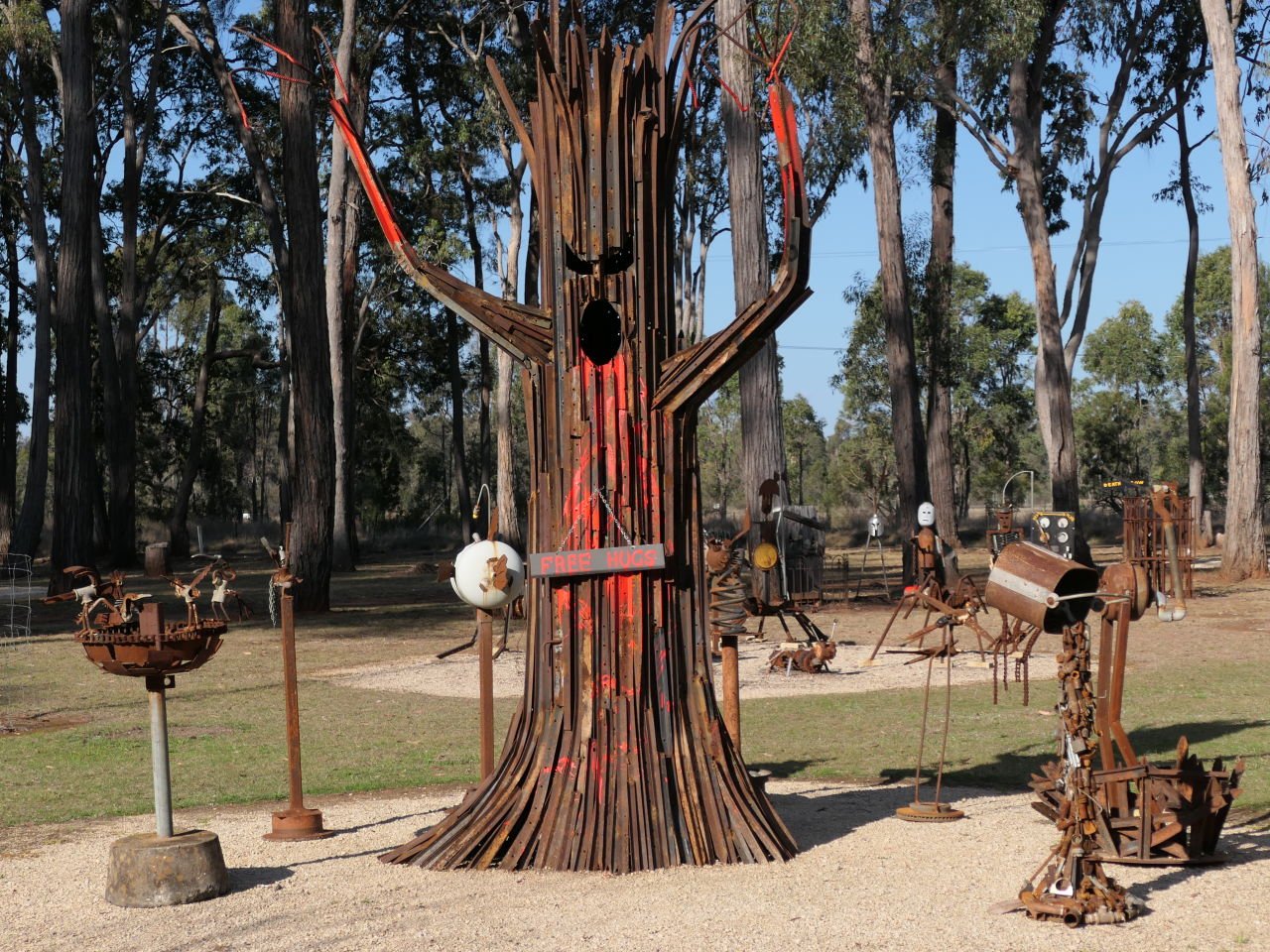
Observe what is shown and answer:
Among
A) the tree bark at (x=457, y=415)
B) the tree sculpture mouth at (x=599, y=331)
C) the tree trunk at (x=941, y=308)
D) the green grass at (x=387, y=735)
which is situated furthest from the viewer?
the tree bark at (x=457, y=415)

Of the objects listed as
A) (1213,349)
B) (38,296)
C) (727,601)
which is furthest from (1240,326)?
(1213,349)

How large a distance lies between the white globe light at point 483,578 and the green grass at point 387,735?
2.28 meters

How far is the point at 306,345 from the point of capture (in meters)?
21.2

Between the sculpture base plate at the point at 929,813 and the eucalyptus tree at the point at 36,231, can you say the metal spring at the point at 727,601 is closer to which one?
the sculpture base plate at the point at 929,813

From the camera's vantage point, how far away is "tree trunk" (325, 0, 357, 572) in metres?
29.0

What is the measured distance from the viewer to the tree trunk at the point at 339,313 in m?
29.0

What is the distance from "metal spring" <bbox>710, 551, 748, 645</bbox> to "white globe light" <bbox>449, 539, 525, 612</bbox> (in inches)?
130

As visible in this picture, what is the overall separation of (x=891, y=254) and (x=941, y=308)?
807 centimetres

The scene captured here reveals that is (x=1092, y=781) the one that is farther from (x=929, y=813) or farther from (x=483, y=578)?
(x=483, y=578)

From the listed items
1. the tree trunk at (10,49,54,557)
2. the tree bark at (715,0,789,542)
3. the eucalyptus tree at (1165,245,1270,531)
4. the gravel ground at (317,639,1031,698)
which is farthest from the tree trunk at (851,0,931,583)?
the eucalyptus tree at (1165,245,1270,531)

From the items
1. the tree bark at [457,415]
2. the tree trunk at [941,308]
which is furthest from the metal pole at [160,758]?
the tree bark at [457,415]

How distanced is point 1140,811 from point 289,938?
132 inches

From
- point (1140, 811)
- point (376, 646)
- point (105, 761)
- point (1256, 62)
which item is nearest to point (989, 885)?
point (1140, 811)

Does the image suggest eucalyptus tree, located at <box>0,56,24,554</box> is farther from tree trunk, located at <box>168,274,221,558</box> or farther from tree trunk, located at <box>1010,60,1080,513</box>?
tree trunk, located at <box>1010,60,1080,513</box>
